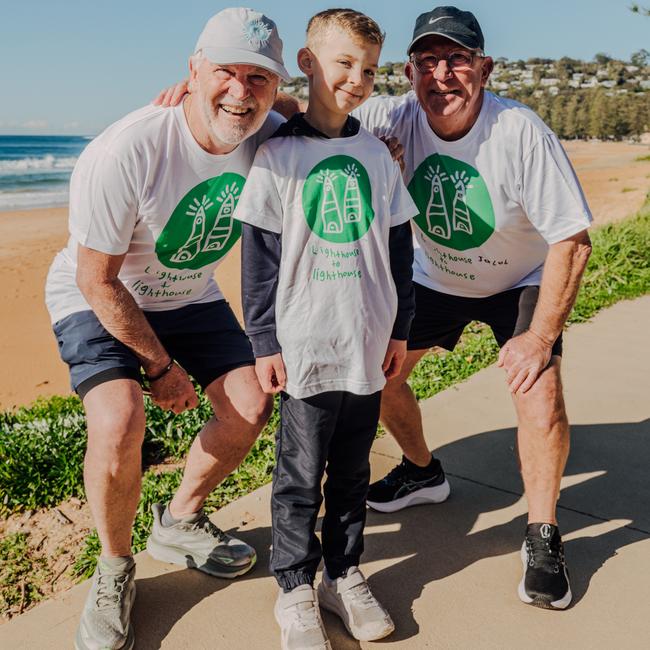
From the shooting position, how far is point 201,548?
3.00 metres

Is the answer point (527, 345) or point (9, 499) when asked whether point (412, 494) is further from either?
point (9, 499)

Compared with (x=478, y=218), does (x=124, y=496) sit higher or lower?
lower

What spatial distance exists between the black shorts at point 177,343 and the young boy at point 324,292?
54 cm

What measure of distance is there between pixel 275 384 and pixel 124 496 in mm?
672

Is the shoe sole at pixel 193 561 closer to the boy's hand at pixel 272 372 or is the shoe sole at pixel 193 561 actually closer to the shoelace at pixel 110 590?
the shoelace at pixel 110 590

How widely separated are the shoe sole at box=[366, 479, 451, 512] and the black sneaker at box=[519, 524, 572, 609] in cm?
55

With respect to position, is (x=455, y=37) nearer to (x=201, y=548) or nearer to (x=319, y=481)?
(x=319, y=481)

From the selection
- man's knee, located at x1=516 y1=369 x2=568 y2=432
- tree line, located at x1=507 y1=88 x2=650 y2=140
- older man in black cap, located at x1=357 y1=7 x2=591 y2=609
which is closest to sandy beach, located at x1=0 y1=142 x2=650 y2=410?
older man in black cap, located at x1=357 y1=7 x2=591 y2=609

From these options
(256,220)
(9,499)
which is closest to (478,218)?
(256,220)

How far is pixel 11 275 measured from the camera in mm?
12141

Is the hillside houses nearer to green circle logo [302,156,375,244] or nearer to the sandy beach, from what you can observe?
the sandy beach

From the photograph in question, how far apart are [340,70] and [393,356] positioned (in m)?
1.02

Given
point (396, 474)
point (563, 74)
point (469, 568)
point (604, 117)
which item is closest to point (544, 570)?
point (469, 568)

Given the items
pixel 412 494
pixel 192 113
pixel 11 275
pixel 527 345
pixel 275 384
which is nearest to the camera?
pixel 275 384
